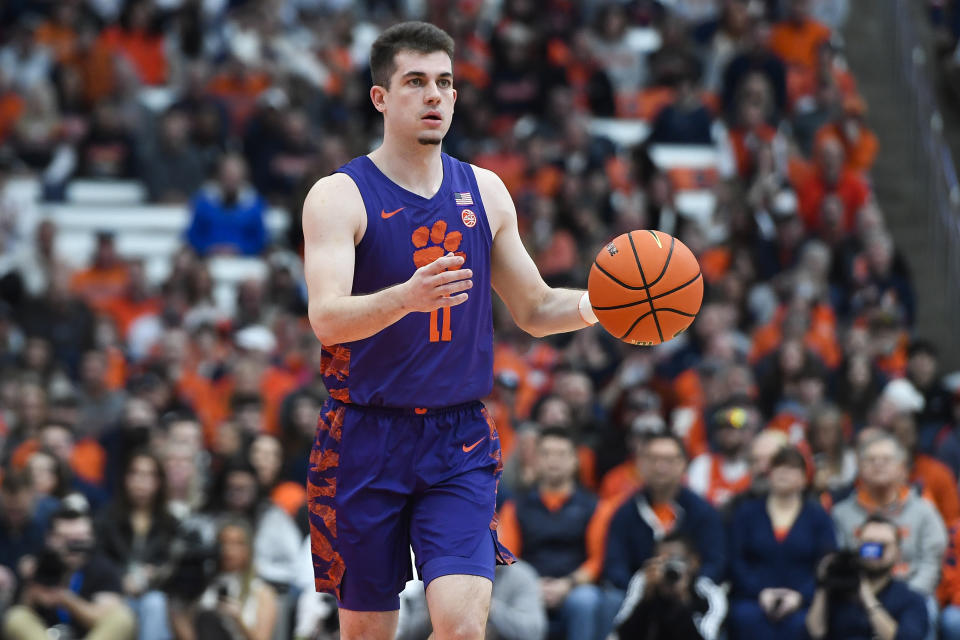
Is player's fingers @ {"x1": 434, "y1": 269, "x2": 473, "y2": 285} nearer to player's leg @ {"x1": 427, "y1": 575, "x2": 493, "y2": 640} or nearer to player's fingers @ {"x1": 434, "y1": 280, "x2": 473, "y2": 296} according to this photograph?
player's fingers @ {"x1": 434, "y1": 280, "x2": 473, "y2": 296}

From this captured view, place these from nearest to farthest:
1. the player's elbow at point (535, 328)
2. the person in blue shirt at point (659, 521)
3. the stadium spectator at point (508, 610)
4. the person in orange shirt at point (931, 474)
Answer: the player's elbow at point (535, 328) < the stadium spectator at point (508, 610) < the person in blue shirt at point (659, 521) < the person in orange shirt at point (931, 474)

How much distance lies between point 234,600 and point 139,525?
4.05 ft

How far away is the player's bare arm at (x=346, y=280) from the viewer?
Result: 475cm

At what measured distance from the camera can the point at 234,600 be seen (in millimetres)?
9047

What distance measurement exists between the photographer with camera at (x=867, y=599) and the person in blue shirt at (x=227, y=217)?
26.0 ft

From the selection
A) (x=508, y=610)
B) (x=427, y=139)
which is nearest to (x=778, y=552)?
(x=508, y=610)

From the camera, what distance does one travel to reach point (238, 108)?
16156mm

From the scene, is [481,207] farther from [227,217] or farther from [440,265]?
[227,217]

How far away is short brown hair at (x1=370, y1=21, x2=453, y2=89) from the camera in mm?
5363

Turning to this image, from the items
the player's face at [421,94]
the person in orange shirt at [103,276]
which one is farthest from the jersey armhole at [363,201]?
the person in orange shirt at [103,276]

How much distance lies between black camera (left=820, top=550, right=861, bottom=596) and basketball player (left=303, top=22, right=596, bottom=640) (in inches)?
156

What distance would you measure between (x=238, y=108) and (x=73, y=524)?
8.01m

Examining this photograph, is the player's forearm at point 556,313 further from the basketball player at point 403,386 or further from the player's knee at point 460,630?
the player's knee at point 460,630

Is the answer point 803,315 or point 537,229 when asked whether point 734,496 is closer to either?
point 803,315
